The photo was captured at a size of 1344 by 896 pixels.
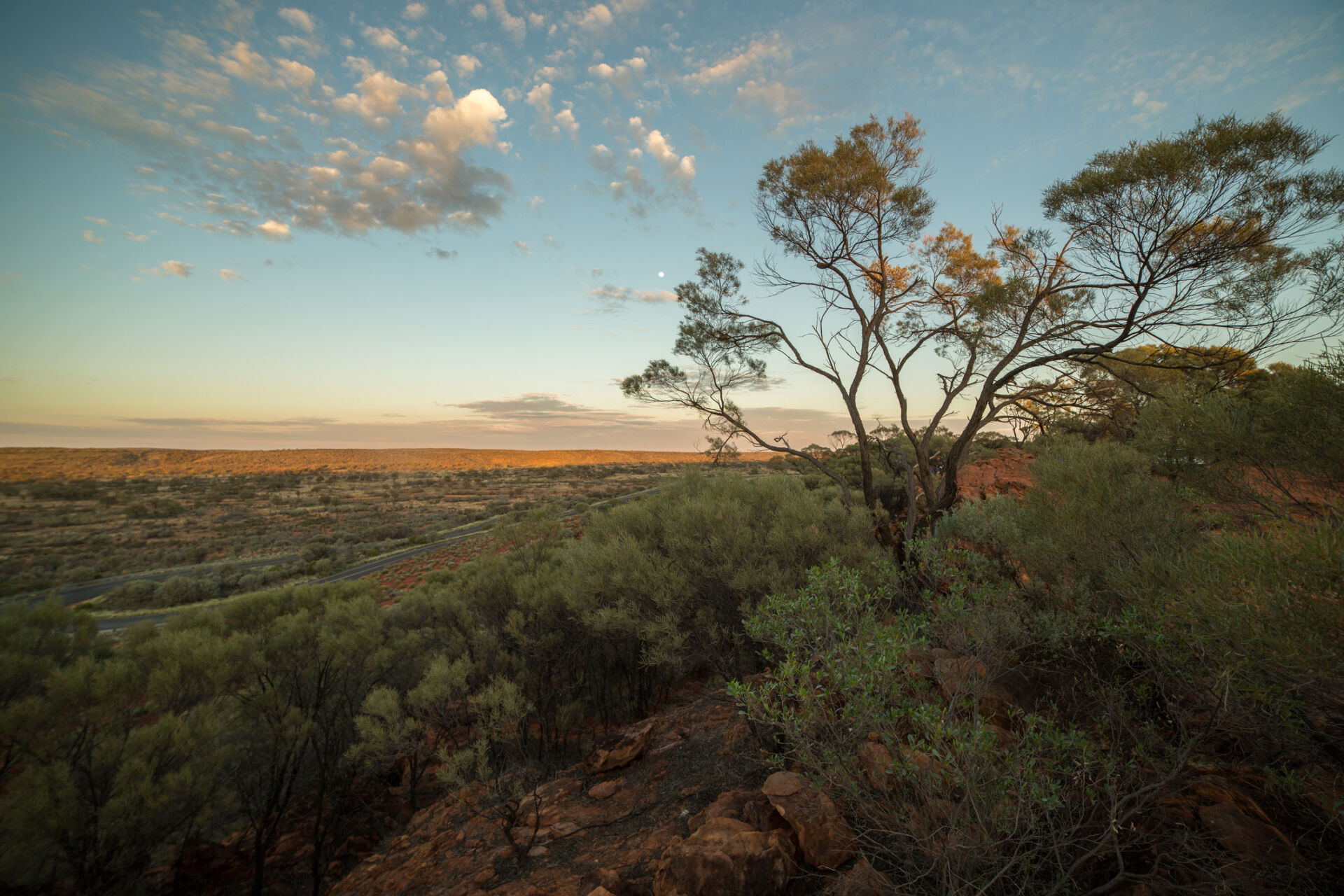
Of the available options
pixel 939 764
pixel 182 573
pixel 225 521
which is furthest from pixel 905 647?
pixel 225 521

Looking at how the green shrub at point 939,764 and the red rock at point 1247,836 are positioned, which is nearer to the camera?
the red rock at point 1247,836

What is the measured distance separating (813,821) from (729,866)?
63 cm

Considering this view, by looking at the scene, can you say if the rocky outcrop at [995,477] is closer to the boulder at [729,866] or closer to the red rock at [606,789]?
the red rock at [606,789]

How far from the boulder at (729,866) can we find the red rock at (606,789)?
2.13m

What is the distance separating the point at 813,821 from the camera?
125 inches

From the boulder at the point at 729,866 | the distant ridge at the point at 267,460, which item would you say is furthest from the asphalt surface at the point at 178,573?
the distant ridge at the point at 267,460

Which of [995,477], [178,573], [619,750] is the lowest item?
[178,573]

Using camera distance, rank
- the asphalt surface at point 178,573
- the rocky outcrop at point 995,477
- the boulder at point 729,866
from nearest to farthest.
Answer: the boulder at point 729,866, the rocky outcrop at point 995,477, the asphalt surface at point 178,573

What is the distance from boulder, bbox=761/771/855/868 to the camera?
3.01 m

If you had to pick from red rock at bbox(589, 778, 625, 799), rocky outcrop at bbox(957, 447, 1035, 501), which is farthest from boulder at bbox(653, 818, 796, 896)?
rocky outcrop at bbox(957, 447, 1035, 501)

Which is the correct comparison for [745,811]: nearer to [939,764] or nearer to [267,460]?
[939,764]

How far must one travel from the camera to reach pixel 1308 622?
227cm

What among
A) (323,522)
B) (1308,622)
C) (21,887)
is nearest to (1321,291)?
(1308,622)

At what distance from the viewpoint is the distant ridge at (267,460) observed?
60000 mm
